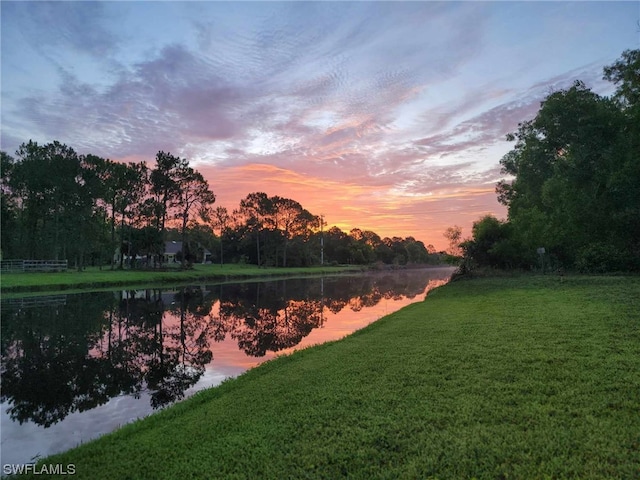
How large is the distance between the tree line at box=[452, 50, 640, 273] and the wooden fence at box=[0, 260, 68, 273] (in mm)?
44986

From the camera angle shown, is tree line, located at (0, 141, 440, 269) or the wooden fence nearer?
the wooden fence

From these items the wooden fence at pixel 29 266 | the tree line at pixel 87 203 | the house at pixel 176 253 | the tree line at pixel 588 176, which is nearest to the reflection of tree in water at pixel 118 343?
the tree line at pixel 588 176

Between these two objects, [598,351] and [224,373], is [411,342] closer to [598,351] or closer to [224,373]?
[598,351]

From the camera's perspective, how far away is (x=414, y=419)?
5379mm

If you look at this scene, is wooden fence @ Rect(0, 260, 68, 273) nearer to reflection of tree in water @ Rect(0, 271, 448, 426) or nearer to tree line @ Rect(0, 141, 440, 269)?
tree line @ Rect(0, 141, 440, 269)

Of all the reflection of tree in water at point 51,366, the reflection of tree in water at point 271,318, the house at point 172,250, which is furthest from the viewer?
the house at point 172,250

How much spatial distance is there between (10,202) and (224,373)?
60.8 metres

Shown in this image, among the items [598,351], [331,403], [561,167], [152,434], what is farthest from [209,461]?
[561,167]

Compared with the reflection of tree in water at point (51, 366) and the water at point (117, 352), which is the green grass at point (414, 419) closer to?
the water at point (117, 352)

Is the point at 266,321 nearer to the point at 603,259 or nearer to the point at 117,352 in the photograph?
the point at 117,352

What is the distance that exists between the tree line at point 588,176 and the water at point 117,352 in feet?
47.6

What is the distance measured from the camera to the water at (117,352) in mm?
7603

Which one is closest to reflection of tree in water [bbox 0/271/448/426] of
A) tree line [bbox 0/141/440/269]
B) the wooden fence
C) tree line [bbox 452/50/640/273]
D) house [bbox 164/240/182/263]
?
tree line [bbox 452/50/640/273]

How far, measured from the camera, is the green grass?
4.30 meters
